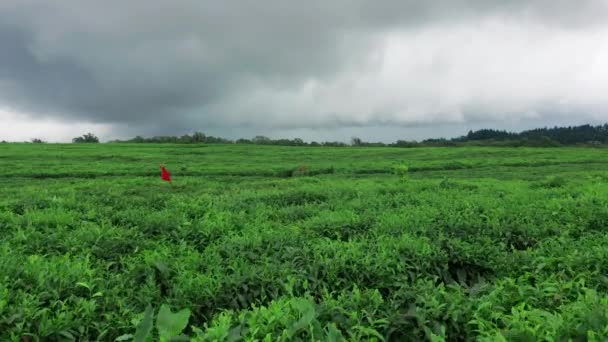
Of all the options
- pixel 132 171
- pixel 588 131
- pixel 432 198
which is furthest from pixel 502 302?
pixel 588 131

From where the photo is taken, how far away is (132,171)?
71.7 ft

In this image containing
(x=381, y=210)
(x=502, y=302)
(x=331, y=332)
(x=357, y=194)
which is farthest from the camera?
(x=357, y=194)

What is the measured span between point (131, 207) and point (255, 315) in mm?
5628

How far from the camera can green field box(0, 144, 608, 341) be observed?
2.71 metres

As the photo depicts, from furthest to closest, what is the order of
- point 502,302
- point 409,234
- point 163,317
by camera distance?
point 409,234, point 502,302, point 163,317

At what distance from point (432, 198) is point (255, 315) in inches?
244

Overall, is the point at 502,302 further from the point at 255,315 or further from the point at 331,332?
the point at 255,315

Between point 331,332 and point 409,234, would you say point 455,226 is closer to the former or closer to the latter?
point 409,234

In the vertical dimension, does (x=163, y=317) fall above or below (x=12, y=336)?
above

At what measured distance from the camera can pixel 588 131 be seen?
93.9 meters

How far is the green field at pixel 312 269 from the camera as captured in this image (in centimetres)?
271

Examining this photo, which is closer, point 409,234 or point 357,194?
point 409,234

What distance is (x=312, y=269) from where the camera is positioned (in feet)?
12.8

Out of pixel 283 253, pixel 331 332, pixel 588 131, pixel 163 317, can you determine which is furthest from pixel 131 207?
pixel 588 131
